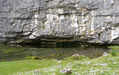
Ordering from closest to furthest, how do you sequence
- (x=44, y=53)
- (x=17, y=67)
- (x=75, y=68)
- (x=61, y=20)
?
(x=75, y=68) → (x=17, y=67) → (x=44, y=53) → (x=61, y=20)

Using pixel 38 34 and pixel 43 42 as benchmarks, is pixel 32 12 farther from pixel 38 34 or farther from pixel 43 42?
pixel 43 42

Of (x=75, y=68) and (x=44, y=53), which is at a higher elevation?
(x=75, y=68)

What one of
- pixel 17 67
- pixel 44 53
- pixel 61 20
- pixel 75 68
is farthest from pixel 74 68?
pixel 61 20

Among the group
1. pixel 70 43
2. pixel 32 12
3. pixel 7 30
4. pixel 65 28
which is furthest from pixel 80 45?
pixel 7 30

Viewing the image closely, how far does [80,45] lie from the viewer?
117ft

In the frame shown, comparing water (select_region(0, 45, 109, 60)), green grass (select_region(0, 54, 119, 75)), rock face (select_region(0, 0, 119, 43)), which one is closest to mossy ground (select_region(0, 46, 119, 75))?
green grass (select_region(0, 54, 119, 75))

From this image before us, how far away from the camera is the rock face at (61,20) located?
32031 mm

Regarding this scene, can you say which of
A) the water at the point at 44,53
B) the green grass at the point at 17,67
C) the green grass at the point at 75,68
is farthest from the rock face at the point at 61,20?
the green grass at the point at 17,67

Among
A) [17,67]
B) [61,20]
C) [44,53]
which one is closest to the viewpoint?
[17,67]

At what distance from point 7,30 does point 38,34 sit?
6.24 meters

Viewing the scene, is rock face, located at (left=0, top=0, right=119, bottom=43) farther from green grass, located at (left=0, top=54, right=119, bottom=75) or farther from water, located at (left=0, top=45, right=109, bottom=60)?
green grass, located at (left=0, top=54, right=119, bottom=75)

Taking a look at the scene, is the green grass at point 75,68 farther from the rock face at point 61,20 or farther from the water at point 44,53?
the rock face at point 61,20

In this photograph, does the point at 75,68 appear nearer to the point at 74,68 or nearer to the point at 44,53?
the point at 74,68

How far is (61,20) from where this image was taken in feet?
109
